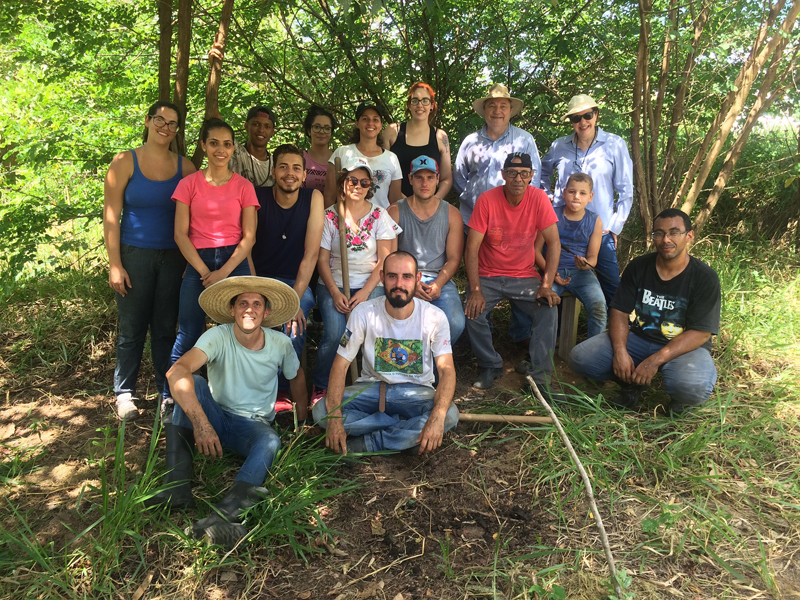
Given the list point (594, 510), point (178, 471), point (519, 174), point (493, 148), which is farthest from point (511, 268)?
point (178, 471)

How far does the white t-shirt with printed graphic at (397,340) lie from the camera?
375 cm

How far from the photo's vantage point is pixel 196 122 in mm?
6656

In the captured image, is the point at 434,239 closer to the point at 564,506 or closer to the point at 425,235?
the point at 425,235

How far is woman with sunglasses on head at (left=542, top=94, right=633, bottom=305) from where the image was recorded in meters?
4.83

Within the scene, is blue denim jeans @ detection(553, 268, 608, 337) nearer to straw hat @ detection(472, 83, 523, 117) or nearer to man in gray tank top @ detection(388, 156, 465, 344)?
man in gray tank top @ detection(388, 156, 465, 344)

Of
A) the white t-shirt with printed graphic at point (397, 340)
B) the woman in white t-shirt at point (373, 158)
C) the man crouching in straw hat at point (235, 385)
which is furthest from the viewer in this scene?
the woman in white t-shirt at point (373, 158)

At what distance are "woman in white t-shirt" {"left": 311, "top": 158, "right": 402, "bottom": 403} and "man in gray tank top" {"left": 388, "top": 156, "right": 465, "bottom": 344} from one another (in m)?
0.16

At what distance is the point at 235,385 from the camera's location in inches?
137

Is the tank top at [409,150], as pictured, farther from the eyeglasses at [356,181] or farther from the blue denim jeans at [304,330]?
the blue denim jeans at [304,330]

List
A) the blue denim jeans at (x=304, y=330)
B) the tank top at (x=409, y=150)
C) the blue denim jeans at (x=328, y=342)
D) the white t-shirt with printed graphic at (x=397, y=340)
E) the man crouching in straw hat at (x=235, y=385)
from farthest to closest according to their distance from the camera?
1. the tank top at (x=409, y=150)
2. the blue denim jeans at (x=328, y=342)
3. the blue denim jeans at (x=304, y=330)
4. the white t-shirt with printed graphic at (x=397, y=340)
5. the man crouching in straw hat at (x=235, y=385)

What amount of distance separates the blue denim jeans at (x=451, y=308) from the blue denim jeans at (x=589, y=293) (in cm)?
85

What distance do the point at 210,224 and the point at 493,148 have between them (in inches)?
91.9

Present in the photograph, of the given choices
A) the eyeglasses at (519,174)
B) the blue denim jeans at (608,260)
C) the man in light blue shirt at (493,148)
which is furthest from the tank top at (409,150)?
the blue denim jeans at (608,260)

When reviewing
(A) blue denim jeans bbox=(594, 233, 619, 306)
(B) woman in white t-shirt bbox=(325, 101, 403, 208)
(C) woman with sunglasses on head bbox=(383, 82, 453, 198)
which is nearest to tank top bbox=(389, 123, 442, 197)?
(C) woman with sunglasses on head bbox=(383, 82, 453, 198)
